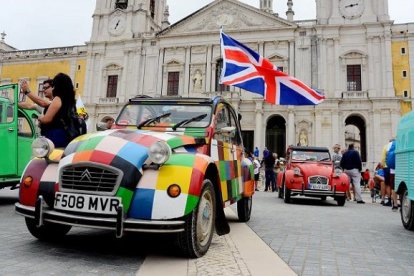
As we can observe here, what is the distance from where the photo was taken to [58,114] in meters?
4.05

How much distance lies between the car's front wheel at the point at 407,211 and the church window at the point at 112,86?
2941 centimetres

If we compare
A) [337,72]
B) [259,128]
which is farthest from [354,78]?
[259,128]

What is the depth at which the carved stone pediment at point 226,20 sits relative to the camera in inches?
1143

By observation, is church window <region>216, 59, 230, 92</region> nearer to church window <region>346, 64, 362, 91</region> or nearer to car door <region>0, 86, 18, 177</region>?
church window <region>346, 64, 362, 91</region>

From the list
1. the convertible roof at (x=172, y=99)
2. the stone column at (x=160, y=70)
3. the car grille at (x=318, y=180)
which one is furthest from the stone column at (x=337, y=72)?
the convertible roof at (x=172, y=99)

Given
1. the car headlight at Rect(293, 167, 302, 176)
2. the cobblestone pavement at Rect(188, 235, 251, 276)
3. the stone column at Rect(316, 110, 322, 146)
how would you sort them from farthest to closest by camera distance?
the stone column at Rect(316, 110, 322, 146) → the car headlight at Rect(293, 167, 302, 176) → the cobblestone pavement at Rect(188, 235, 251, 276)

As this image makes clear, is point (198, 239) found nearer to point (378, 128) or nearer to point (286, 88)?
point (286, 88)

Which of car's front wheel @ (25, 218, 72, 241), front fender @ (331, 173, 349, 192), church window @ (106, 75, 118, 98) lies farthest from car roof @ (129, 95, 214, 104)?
church window @ (106, 75, 118, 98)

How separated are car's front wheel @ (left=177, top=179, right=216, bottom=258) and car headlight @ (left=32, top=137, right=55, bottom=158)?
5.07 feet

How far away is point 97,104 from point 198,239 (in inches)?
1195

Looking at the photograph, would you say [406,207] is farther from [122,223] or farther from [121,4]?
[121,4]

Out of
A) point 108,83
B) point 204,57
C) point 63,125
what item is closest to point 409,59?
point 204,57

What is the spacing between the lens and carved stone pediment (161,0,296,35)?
95.2ft

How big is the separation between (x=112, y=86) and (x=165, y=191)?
102 ft
